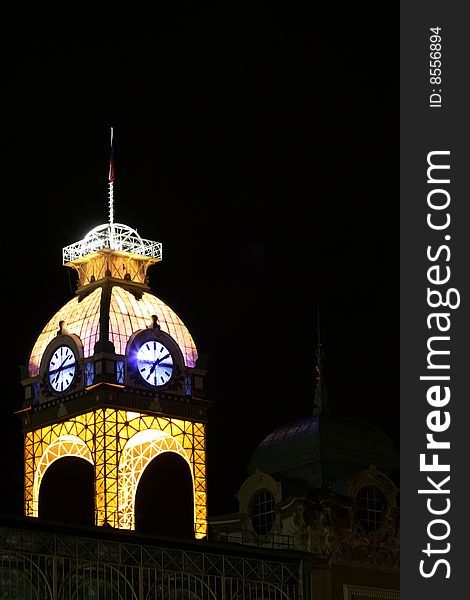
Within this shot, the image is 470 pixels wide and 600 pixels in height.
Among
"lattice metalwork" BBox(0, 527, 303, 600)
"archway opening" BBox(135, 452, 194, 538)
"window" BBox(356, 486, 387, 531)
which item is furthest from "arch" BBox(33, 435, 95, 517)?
"lattice metalwork" BBox(0, 527, 303, 600)

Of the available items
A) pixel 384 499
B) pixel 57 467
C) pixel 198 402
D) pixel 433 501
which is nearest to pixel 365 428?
pixel 384 499

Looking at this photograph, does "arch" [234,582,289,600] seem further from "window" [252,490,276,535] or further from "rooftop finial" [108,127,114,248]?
"rooftop finial" [108,127,114,248]

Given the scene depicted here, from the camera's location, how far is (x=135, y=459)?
116 m

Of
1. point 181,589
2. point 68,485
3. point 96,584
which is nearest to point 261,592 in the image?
point 181,589

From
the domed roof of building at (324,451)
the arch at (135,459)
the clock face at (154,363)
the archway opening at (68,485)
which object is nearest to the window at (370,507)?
the domed roof of building at (324,451)

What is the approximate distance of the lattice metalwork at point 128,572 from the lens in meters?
86.8

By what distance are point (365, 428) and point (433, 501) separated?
1862 inches

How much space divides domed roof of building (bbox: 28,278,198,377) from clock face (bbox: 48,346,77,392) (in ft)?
4.08

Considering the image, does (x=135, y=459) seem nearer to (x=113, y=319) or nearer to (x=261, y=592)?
(x=113, y=319)

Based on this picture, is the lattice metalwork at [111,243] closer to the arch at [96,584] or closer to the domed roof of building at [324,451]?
the domed roof of building at [324,451]

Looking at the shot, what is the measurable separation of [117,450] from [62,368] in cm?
796

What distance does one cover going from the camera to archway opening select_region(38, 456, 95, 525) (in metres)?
119

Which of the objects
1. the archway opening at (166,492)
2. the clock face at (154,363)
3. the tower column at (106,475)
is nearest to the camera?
the tower column at (106,475)

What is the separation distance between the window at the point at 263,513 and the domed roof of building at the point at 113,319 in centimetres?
1479
